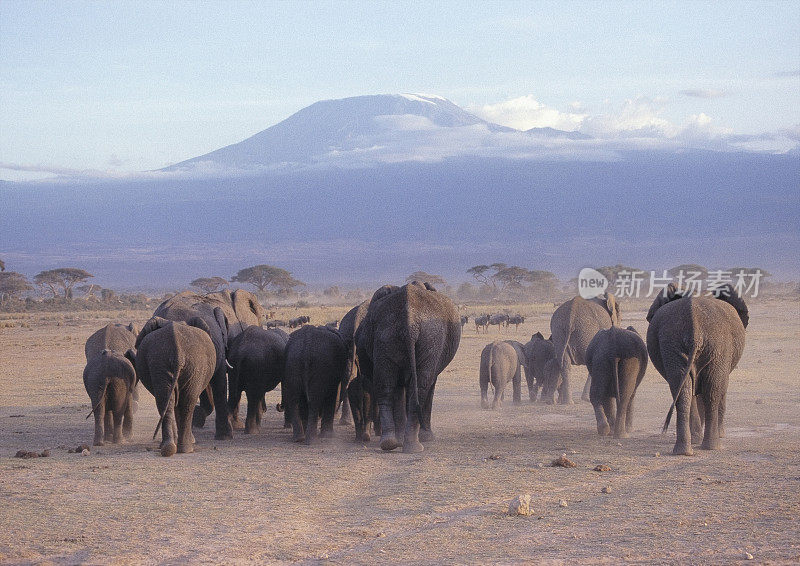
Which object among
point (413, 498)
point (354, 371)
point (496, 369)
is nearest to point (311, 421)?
point (354, 371)

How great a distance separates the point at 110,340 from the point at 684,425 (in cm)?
865

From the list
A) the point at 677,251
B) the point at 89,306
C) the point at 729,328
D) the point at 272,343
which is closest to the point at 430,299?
the point at 272,343

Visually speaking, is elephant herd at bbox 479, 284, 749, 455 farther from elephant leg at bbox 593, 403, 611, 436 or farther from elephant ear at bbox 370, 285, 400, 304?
elephant ear at bbox 370, 285, 400, 304

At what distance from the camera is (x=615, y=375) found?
13.9 meters

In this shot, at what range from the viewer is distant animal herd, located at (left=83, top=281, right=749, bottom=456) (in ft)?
41.4

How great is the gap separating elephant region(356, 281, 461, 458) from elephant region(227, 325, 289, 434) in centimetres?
196

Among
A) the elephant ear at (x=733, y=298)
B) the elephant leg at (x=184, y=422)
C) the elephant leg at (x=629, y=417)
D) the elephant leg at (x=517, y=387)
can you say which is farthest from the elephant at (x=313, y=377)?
the elephant leg at (x=517, y=387)

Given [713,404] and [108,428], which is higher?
[713,404]

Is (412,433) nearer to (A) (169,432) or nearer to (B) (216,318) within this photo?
(A) (169,432)

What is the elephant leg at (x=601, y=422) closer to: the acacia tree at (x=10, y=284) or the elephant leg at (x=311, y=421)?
the elephant leg at (x=311, y=421)

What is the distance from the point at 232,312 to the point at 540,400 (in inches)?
247

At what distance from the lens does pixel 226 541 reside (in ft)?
27.1

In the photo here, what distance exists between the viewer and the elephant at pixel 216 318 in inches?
576

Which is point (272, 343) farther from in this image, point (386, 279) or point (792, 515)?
point (386, 279)
